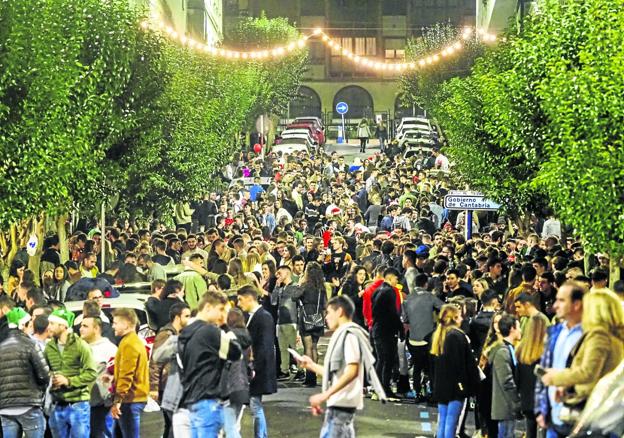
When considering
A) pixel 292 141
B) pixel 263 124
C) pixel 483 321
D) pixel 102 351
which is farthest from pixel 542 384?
pixel 263 124

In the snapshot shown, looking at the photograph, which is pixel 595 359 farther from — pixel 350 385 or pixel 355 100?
pixel 355 100

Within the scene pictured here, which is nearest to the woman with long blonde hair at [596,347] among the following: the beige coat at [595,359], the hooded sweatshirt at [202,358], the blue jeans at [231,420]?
the beige coat at [595,359]

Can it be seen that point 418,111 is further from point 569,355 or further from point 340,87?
point 569,355

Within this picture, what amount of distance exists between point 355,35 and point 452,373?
302 ft

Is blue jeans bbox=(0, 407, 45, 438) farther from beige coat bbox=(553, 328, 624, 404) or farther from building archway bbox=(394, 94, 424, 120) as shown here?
building archway bbox=(394, 94, 424, 120)

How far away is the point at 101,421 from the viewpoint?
47.9 ft

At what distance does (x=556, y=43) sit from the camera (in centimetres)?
2655

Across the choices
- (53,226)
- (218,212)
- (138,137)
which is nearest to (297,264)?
(138,137)

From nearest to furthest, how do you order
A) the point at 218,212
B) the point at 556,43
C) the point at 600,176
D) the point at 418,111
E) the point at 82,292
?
the point at 82,292, the point at 600,176, the point at 556,43, the point at 218,212, the point at 418,111

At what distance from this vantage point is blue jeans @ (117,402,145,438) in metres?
14.5

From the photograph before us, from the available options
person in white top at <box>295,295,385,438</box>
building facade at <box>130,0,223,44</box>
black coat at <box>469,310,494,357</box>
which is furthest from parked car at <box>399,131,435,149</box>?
person in white top at <box>295,295,385,438</box>

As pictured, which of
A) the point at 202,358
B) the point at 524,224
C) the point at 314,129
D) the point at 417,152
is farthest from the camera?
the point at 314,129

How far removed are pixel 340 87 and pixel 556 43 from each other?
76487 millimetres

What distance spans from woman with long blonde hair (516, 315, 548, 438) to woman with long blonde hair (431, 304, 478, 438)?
99 cm
